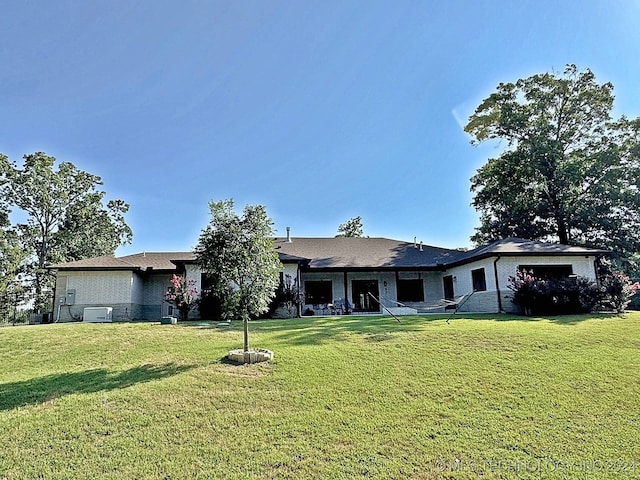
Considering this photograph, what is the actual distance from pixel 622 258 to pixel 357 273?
1572 centimetres

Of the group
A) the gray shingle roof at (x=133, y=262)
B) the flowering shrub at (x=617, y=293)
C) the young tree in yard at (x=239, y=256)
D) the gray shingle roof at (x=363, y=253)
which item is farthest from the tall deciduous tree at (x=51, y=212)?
the flowering shrub at (x=617, y=293)

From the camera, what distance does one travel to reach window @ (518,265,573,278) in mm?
17484

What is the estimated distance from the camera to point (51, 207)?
30781 mm

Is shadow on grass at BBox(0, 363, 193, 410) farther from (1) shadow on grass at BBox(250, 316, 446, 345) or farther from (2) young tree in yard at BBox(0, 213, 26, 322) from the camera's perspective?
(2) young tree in yard at BBox(0, 213, 26, 322)

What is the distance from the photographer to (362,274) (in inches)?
834

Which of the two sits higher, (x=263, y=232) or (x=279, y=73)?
(x=279, y=73)

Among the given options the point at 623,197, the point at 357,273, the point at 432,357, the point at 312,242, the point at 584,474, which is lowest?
the point at 584,474

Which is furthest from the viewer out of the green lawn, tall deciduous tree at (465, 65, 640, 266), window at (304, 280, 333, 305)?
tall deciduous tree at (465, 65, 640, 266)

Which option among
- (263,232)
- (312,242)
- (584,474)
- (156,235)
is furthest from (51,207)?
(584,474)

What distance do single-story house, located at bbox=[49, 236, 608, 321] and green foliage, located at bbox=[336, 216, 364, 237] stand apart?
49.3 ft

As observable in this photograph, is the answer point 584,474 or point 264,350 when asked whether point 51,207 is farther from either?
point 584,474

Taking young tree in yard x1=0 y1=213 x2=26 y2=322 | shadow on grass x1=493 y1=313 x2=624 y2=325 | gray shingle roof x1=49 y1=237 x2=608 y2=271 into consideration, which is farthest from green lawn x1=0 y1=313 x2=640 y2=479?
young tree in yard x1=0 y1=213 x2=26 y2=322

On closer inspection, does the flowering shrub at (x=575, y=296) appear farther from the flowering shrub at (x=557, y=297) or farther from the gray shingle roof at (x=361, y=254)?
the gray shingle roof at (x=361, y=254)

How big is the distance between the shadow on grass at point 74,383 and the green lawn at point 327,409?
37mm
